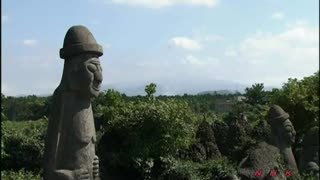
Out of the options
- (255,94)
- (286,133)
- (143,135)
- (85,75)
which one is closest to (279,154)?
(286,133)

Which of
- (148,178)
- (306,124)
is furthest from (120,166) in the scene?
(306,124)

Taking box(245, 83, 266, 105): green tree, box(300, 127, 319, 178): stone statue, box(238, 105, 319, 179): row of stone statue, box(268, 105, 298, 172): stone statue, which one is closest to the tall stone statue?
box(238, 105, 319, 179): row of stone statue

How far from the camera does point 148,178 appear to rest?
15.6 m

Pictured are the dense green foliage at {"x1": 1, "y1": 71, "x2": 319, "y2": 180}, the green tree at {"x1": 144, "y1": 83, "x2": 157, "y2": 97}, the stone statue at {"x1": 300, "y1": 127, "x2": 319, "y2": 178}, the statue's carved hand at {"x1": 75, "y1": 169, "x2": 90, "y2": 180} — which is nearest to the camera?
the statue's carved hand at {"x1": 75, "y1": 169, "x2": 90, "y2": 180}

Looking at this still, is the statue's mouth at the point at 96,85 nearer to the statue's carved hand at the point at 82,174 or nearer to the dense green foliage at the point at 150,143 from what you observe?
the statue's carved hand at the point at 82,174

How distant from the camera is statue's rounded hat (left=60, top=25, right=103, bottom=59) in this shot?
7.95 m

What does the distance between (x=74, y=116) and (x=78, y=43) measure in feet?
3.47

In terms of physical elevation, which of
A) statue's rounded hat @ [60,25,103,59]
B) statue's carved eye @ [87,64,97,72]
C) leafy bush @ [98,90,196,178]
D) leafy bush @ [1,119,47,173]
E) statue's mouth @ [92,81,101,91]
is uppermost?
statue's rounded hat @ [60,25,103,59]

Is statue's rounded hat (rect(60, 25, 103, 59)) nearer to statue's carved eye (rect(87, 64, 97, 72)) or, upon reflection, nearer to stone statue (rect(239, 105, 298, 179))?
statue's carved eye (rect(87, 64, 97, 72))

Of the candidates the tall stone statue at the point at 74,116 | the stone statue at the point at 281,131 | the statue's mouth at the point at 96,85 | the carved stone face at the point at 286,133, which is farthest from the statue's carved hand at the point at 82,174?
the carved stone face at the point at 286,133

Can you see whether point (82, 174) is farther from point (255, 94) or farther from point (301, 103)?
point (255, 94)

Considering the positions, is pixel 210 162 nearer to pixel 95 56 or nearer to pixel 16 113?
pixel 95 56

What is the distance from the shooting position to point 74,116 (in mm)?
7895

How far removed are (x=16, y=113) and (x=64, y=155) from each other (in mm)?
63746
